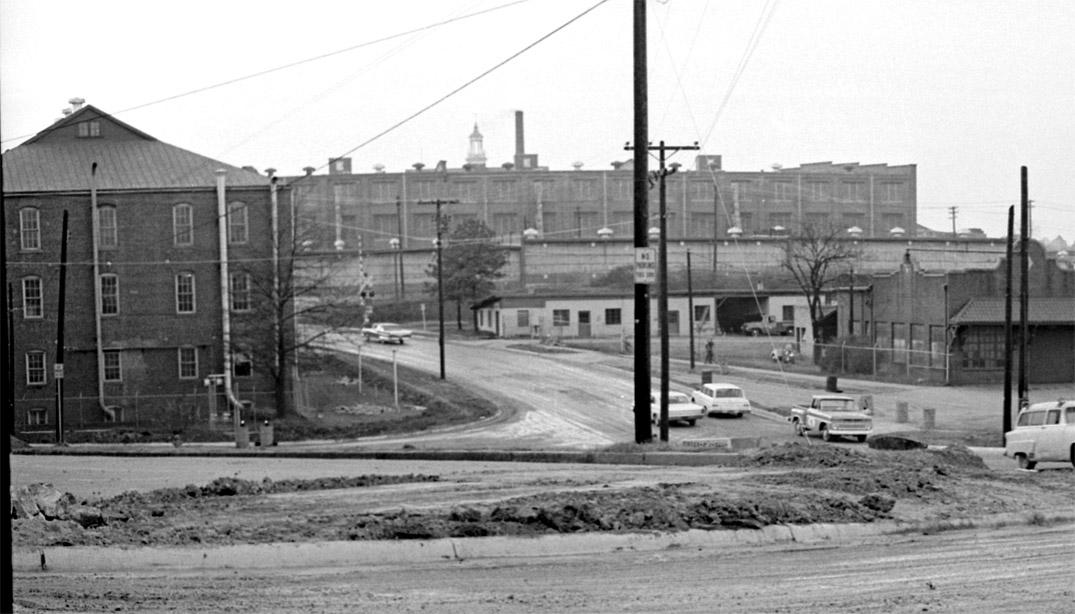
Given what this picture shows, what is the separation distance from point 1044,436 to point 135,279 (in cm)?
4159

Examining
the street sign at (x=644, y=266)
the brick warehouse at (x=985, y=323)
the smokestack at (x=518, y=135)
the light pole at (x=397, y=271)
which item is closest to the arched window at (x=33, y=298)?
the street sign at (x=644, y=266)

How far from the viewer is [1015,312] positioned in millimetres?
61156

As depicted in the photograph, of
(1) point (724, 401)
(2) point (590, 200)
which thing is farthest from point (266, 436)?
(2) point (590, 200)

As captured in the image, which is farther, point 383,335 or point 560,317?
point 560,317

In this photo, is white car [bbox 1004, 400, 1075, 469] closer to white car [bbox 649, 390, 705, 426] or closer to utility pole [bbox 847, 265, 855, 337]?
white car [bbox 649, 390, 705, 426]

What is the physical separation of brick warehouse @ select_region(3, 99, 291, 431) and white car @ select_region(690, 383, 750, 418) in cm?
1882

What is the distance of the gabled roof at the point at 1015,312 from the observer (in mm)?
61781

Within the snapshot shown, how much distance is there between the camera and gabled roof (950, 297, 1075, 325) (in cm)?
6178

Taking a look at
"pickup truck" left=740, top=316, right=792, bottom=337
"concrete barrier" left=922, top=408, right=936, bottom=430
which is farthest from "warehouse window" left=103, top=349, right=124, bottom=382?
"pickup truck" left=740, top=316, right=792, bottom=337

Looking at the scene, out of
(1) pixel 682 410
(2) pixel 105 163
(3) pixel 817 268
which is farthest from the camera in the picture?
(3) pixel 817 268

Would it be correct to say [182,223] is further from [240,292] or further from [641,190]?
[641,190]

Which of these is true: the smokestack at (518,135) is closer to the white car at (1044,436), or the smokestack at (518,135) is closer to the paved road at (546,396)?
the paved road at (546,396)

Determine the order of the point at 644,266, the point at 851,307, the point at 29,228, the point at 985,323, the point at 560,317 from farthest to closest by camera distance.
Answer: the point at 560,317, the point at 851,307, the point at 985,323, the point at 29,228, the point at 644,266

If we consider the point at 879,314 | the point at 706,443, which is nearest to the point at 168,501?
the point at 706,443
